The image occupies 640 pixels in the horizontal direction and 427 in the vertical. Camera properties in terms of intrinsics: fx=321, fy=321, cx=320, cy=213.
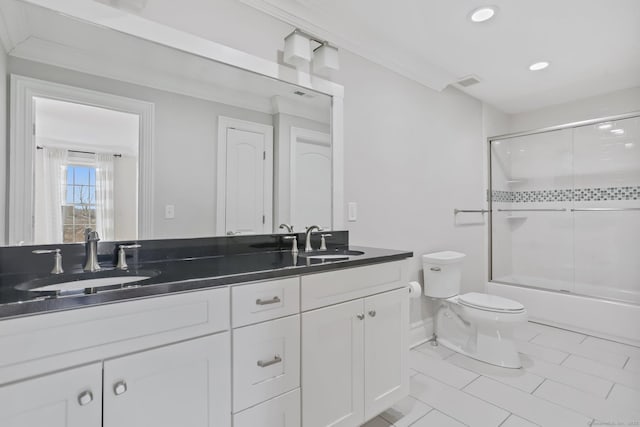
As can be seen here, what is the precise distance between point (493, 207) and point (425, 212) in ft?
4.07

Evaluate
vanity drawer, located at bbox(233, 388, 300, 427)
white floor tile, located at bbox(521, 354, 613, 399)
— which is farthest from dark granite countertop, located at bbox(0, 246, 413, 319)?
white floor tile, located at bbox(521, 354, 613, 399)

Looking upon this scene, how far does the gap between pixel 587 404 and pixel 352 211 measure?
5.77ft

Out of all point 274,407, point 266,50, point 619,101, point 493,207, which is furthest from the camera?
point 493,207

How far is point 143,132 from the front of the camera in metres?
1.47

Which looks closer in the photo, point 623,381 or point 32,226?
point 32,226

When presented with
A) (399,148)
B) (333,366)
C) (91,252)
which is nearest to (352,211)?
(399,148)

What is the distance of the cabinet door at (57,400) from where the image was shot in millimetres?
772

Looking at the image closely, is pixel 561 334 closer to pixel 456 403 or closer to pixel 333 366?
pixel 456 403

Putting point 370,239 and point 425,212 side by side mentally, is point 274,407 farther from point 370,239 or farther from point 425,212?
point 425,212

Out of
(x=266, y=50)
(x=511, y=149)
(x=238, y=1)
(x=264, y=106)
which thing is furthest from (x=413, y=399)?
(x=511, y=149)

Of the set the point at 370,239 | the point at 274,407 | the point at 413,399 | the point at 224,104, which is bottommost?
the point at 413,399

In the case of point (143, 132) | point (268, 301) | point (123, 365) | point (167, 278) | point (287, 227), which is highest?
point (143, 132)

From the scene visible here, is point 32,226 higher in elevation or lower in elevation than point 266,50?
lower

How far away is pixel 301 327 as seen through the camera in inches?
51.2
